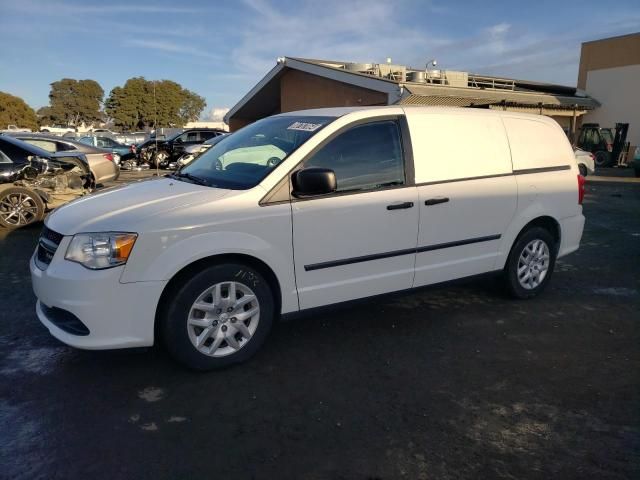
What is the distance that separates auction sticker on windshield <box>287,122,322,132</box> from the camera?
12.5ft

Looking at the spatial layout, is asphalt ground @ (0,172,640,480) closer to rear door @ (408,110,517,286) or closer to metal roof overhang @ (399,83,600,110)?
rear door @ (408,110,517,286)

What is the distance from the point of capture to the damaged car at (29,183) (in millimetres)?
8414

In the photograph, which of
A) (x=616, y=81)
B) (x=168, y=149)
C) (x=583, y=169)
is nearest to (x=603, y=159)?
(x=583, y=169)

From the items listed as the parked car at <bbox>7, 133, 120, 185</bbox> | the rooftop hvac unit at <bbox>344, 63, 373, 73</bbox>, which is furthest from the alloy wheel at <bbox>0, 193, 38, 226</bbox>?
the rooftop hvac unit at <bbox>344, 63, 373, 73</bbox>

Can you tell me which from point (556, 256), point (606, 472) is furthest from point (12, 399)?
point (556, 256)

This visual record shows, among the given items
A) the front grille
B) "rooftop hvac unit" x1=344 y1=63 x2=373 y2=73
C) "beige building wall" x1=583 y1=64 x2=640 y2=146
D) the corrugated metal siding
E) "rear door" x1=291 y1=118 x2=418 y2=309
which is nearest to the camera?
the front grille

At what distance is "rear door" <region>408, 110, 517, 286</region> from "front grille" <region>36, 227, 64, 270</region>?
8.71 ft

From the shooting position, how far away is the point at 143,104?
229 ft

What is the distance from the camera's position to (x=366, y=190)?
380 cm

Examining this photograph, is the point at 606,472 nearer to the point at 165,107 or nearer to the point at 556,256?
the point at 556,256

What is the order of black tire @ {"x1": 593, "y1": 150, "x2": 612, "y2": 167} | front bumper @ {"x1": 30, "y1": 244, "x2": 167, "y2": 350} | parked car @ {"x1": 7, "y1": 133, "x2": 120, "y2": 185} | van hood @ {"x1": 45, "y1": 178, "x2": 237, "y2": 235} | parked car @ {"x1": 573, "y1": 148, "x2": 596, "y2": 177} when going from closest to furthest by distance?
1. front bumper @ {"x1": 30, "y1": 244, "x2": 167, "y2": 350}
2. van hood @ {"x1": 45, "y1": 178, "x2": 237, "y2": 235}
3. parked car @ {"x1": 7, "y1": 133, "x2": 120, "y2": 185}
4. parked car @ {"x1": 573, "y1": 148, "x2": 596, "y2": 177}
5. black tire @ {"x1": 593, "y1": 150, "x2": 612, "y2": 167}

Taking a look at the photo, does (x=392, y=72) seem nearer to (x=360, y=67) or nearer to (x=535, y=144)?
(x=360, y=67)

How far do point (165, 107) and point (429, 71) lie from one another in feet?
189

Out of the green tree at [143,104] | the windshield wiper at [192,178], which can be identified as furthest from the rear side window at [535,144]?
the green tree at [143,104]
